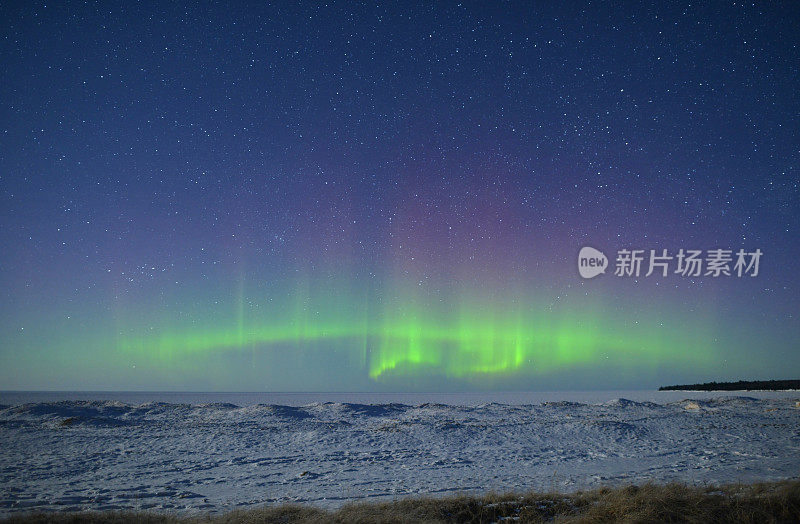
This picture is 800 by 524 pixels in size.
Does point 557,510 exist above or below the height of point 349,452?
above

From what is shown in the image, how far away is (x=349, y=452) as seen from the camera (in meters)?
17.9

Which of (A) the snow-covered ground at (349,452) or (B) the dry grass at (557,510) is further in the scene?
(A) the snow-covered ground at (349,452)

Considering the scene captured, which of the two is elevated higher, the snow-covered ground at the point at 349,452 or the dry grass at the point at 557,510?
the dry grass at the point at 557,510

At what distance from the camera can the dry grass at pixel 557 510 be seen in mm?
8828

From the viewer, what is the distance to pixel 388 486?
12734mm

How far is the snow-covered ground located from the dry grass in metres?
1.75

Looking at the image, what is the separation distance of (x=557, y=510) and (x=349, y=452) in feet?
32.5

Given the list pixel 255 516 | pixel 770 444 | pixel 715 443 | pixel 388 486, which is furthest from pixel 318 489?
pixel 770 444

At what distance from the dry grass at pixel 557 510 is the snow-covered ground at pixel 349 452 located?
5.76ft

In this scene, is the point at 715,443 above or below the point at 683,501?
below

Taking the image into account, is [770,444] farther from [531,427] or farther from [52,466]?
[52,466]

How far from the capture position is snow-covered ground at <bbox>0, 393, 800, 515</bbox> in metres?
12.6

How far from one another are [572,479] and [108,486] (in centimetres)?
1294

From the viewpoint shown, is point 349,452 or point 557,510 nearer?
point 557,510
